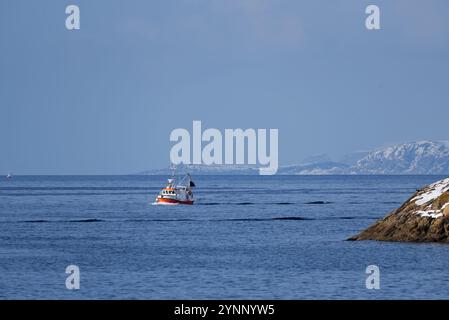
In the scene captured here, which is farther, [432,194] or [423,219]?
[432,194]

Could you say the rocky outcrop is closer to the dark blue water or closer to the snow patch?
the snow patch

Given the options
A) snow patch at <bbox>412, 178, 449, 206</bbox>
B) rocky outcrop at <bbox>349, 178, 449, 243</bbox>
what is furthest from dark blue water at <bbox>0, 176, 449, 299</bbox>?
snow patch at <bbox>412, 178, 449, 206</bbox>

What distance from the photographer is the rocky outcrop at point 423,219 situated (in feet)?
211

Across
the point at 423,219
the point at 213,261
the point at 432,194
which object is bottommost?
the point at 213,261

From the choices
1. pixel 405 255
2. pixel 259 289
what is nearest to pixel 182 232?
pixel 405 255

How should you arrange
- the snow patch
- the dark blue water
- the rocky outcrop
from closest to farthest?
the dark blue water → the rocky outcrop → the snow patch

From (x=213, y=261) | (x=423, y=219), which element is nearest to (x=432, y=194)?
(x=423, y=219)

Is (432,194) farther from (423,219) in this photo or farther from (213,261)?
(213,261)

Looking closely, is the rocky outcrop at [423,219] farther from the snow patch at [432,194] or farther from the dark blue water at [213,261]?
the dark blue water at [213,261]

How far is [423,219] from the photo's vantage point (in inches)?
2589

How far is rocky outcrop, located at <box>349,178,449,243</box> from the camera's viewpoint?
211 ft

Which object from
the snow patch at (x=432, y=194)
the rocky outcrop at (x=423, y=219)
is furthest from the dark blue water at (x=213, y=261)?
the snow patch at (x=432, y=194)

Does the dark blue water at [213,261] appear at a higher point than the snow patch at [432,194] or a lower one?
lower
